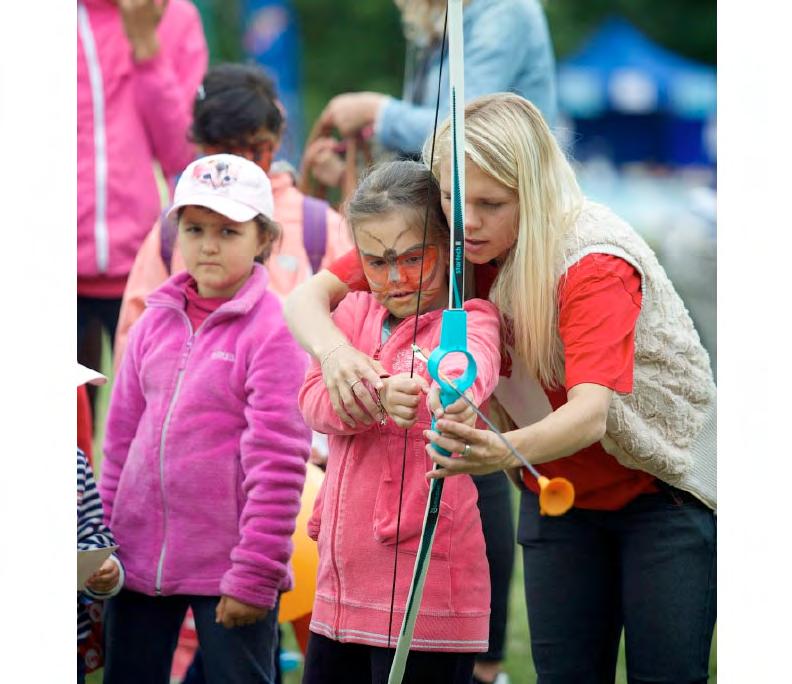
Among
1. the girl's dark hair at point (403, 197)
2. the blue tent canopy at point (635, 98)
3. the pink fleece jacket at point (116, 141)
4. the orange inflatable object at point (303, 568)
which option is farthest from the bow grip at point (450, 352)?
the pink fleece jacket at point (116, 141)

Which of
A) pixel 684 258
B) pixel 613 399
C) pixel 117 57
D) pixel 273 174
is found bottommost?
pixel 613 399

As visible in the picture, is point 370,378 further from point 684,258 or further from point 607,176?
point 607,176

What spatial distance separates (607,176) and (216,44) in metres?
1.09

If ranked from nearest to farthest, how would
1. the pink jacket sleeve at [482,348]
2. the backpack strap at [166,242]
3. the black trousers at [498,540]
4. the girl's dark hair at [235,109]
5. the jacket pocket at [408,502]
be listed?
the pink jacket sleeve at [482,348] → the jacket pocket at [408,502] → the black trousers at [498,540] → the backpack strap at [166,242] → the girl's dark hair at [235,109]

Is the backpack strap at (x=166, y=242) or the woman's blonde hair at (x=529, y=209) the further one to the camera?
the backpack strap at (x=166, y=242)

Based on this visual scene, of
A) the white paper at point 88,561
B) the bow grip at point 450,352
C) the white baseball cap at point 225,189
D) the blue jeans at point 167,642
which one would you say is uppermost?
the white baseball cap at point 225,189

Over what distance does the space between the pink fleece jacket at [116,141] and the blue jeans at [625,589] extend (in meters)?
1.31

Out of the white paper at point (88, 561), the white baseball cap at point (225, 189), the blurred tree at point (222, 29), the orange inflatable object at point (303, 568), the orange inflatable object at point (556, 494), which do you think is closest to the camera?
the orange inflatable object at point (556, 494)

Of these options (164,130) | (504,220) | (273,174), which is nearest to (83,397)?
(273,174)

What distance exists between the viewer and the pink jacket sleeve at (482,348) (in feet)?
5.51

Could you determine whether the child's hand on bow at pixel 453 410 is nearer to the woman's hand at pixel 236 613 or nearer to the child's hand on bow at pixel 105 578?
the woman's hand at pixel 236 613

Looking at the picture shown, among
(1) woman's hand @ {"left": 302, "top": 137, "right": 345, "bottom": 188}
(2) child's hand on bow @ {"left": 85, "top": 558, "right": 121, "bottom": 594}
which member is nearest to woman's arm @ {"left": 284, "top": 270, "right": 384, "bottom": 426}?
(2) child's hand on bow @ {"left": 85, "top": 558, "right": 121, "bottom": 594}

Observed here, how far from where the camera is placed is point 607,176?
2986 millimetres

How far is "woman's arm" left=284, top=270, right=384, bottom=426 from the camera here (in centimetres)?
175
